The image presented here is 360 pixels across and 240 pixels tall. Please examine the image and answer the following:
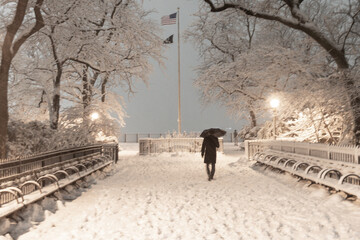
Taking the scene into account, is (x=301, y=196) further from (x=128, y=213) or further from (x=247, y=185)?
(x=128, y=213)

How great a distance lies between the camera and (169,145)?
2362 centimetres

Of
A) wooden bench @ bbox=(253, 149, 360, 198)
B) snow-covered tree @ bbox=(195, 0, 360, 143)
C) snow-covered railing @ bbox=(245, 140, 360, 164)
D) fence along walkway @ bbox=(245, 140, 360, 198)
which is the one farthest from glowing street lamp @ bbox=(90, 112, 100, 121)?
wooden bench @ bbox=(253, 149, 360, 198)

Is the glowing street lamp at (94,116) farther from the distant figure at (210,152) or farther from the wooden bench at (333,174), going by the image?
the wooden bench at (333,174)

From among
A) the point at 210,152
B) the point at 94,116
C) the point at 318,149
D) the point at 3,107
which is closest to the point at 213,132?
the point at 210,152

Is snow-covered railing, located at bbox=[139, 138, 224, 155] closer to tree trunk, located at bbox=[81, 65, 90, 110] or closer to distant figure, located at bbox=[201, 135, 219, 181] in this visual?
tree trunk, located at bbox=[81, 65, 90, 110]

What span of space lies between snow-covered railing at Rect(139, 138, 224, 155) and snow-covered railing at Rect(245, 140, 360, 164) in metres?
6.50

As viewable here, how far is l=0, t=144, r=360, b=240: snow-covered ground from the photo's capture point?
5227 mm

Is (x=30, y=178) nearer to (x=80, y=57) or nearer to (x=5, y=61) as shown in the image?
(x=5, y=61)

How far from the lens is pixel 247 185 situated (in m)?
10.0

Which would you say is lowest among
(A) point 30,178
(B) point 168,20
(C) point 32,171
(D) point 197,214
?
(D) point 197,214

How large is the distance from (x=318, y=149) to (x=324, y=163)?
0.93 meters

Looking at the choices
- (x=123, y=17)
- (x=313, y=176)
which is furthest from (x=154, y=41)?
(x=313, y=176)

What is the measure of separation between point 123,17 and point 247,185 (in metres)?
13.1

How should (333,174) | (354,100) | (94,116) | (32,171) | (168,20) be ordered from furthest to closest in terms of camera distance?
(168,20) → (94,116) → (354,100) → (333,174) → (32,171)
